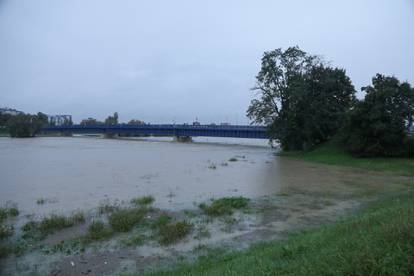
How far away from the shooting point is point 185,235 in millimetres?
10352

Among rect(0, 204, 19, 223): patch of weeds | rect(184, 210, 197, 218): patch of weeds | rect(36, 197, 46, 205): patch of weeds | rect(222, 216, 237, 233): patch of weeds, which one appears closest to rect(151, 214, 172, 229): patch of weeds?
rect(184, 210, 197, 218): patch of weeds

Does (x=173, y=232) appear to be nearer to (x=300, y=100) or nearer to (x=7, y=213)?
(x=7, y=213)

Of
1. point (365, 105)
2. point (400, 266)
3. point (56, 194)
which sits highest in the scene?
point (365, 105)

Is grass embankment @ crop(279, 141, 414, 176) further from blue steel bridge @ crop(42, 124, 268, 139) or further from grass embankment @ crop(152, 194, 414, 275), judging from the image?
grass embankment @ crop(152, 194, 414, 275)

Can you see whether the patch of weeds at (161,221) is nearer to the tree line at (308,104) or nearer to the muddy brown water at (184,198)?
the muddy brown water at (184,198)

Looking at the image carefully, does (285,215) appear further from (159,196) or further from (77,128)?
(77,128)

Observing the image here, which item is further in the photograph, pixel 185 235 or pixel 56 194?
pixel 56 194

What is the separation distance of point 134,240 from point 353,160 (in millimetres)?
28574

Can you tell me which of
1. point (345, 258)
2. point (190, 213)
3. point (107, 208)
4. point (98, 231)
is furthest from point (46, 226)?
point (345, 258)

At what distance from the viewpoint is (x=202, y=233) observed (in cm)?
1060

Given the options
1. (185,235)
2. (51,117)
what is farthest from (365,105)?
(51,117)

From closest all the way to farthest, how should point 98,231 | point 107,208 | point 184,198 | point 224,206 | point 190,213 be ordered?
point 98,231 < point 190,213 < point 107,208 < point 224,206 < point 184,198

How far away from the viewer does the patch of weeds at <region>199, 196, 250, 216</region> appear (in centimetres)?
1309

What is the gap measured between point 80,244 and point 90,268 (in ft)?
5.75
